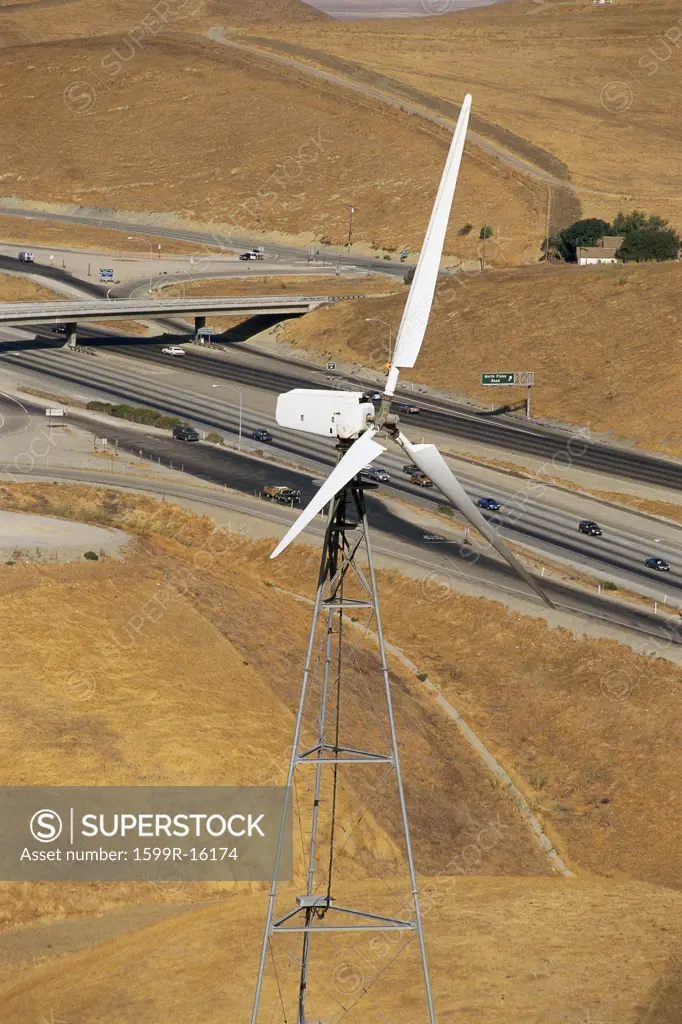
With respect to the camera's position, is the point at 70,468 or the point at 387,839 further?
the point at 70,468

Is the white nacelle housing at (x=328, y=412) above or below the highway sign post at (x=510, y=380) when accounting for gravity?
above

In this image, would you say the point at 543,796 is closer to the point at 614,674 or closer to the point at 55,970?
the point at 614,674

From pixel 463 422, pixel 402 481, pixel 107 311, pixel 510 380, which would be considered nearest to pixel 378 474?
pixel 402 481

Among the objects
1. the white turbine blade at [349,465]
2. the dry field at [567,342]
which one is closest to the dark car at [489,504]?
the dry field at [567,342]

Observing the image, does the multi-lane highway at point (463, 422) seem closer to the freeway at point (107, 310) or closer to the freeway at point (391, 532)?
the freeway at point (107, 310)

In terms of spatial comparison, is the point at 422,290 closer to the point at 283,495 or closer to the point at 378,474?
the point at 283,495

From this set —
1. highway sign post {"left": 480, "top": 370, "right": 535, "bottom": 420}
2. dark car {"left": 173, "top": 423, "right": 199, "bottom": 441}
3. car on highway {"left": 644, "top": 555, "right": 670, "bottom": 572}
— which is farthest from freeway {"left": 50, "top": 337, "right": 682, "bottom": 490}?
car on highway {"left": 644, "top": 555, "right": 670, "bottom": 572}

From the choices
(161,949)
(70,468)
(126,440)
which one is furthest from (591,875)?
(126,440)
